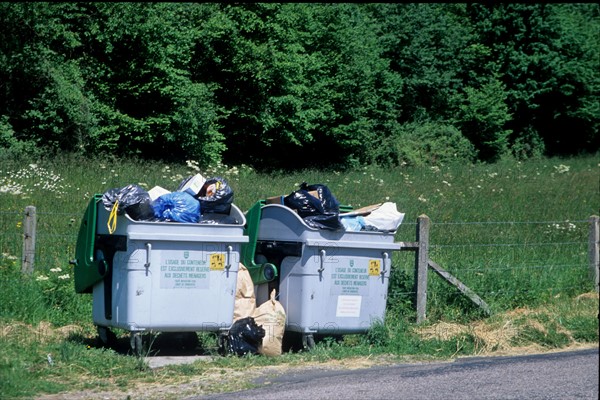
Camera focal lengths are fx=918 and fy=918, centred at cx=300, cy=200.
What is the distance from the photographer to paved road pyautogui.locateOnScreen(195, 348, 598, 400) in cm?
744

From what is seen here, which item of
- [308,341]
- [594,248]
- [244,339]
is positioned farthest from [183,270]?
[594,248]

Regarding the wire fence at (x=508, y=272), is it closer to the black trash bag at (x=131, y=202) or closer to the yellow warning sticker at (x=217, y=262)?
the yellow warning sticker at (x=217, y=262)

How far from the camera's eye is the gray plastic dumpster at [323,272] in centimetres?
962

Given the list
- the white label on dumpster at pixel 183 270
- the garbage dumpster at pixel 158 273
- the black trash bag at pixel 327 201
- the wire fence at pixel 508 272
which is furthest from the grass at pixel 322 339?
the black trash bag at pixel 327 201

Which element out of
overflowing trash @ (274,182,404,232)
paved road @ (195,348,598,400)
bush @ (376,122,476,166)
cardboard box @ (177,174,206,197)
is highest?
bush @ (376,122,476,166)

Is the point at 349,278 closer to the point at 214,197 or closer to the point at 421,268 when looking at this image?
the point at 214,197

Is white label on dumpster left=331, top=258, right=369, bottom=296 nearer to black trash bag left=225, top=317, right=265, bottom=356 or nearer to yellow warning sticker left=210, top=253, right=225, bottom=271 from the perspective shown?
black trash bag left=225, top=317, right=265, bottom=356

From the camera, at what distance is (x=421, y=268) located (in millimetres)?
11398

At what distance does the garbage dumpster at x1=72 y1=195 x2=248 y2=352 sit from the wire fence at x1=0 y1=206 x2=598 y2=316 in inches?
95.6

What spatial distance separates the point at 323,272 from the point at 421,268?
2.13 metres

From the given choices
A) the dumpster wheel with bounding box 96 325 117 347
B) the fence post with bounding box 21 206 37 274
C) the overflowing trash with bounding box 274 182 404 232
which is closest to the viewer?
the dumpster wheel with bounding box 96 325 117 347

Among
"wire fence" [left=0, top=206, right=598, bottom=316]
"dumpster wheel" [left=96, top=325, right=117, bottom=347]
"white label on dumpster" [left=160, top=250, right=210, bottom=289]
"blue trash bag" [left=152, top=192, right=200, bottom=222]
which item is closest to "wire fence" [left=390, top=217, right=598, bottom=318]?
"wire fence" [left=0, top=206, right=598, bottom=316]

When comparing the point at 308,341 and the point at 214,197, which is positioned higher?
the point at 214,197

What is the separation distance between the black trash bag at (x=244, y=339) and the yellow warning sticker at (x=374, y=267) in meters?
1.46
